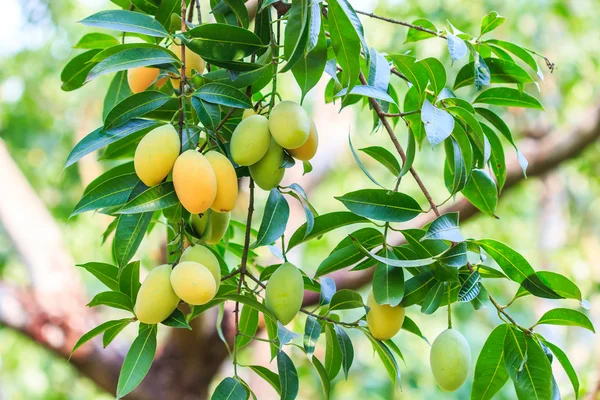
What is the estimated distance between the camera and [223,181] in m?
0.48

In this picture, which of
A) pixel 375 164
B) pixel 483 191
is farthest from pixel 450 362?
pixel 375 164

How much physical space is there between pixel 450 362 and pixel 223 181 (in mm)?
247

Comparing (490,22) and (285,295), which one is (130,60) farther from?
(490,22)

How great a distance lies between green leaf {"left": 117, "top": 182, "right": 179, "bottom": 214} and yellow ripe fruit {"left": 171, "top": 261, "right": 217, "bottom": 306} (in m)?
0.05

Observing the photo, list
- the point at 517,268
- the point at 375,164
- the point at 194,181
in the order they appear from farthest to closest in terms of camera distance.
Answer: the point at 375,164 < the point at 517,268 < the point at 194,181

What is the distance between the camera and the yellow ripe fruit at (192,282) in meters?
0.46

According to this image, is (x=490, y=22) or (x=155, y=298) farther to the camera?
(x=490, y=22)

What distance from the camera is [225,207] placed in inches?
19.4

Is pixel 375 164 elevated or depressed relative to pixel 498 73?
depressed

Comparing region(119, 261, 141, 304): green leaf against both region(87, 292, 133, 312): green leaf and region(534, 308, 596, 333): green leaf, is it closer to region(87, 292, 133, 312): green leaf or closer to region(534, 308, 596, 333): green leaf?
region(87, 292, 133, 312): green leaf

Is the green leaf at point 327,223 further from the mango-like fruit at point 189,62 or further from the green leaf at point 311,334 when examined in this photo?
the mango-like fruit at point 189,62

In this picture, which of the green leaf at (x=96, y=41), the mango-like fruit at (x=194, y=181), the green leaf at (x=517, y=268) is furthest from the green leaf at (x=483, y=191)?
the green leaf at (x=96, y=41)

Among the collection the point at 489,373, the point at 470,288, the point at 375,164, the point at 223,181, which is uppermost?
the point at 223,181

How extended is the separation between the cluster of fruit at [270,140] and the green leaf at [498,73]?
0.72 feet
